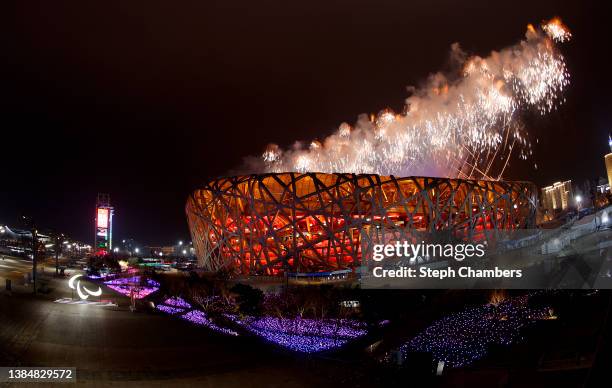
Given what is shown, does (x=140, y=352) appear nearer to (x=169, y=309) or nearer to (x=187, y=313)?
(x=187, y=313)

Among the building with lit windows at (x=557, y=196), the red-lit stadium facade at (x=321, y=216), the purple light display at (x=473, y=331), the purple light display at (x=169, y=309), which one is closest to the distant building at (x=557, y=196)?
the building with lit windows at (x=557, y=196)

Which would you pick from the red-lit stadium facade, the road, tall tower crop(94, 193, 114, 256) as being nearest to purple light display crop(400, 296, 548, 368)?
the road

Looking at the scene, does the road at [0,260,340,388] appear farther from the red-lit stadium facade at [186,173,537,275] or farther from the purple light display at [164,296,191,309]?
the red-lit stadium facade at [186,173,537,275]

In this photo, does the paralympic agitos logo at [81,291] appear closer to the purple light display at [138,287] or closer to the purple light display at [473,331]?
the purple light display at [138,287]

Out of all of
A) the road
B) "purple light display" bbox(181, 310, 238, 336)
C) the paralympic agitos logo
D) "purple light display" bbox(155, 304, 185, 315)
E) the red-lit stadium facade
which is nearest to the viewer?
the road

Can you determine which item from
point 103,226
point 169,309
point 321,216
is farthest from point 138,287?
point 103,226

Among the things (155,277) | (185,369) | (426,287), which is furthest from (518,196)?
(185,369)
